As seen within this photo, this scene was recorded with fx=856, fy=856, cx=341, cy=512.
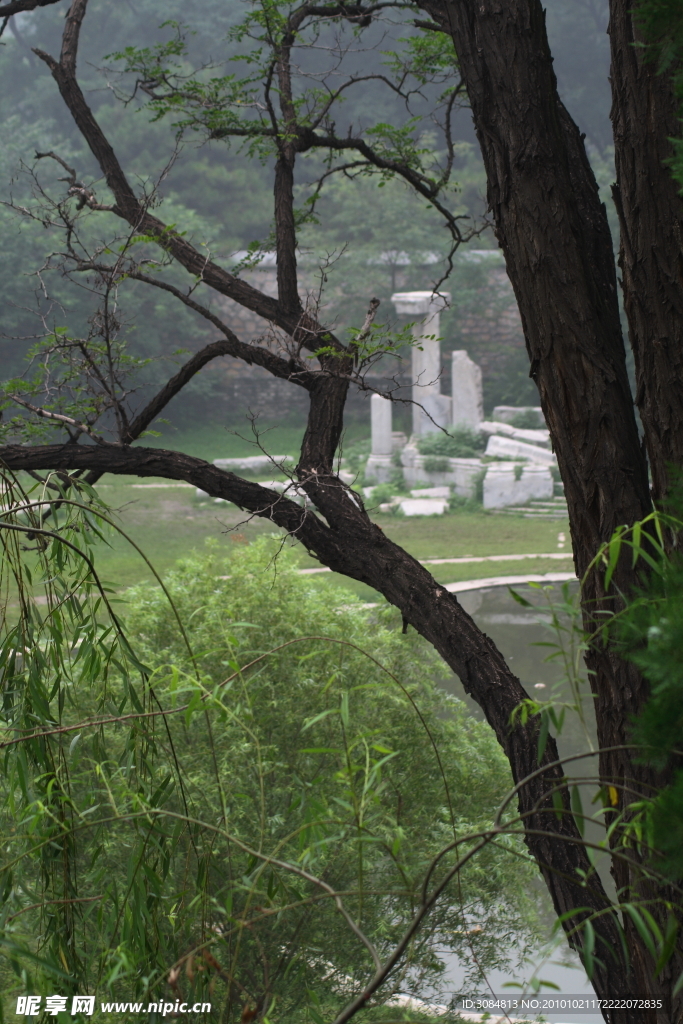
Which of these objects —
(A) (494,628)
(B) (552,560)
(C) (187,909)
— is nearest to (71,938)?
(C) (187,909)

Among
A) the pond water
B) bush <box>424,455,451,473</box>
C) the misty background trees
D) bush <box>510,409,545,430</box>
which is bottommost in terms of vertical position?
the pond water

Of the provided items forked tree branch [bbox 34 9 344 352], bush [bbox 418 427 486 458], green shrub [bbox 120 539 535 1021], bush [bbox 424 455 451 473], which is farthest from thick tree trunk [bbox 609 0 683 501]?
bush [bbox 418 427 486 458]

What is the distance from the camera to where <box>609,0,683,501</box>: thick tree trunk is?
4.92 feet

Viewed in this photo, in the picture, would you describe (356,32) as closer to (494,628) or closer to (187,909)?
(187,909)

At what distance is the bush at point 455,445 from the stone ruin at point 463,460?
6.0 inches

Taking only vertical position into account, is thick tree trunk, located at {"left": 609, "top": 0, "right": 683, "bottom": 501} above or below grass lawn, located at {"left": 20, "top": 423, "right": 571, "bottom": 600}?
above

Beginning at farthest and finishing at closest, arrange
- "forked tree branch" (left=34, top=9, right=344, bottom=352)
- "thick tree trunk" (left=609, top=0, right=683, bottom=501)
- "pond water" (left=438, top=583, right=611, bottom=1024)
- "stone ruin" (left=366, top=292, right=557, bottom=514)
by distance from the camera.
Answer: "stone ruin" (left=366, top=292, right=557, bottom=514) < "pond water" (left=438, top=583, right=611, bottom=1024) < "forked tree branch" (left=34, top=9, right=344, bottom=352) < "thick tree trunk" (left=609, top=0, right=683, bottom=501)

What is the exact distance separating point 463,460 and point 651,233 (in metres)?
12.1

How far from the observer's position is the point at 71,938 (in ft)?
4.22

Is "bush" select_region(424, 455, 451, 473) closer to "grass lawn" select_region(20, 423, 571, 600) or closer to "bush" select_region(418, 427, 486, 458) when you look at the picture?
"bush" select_region(418, 427, 486, 458)

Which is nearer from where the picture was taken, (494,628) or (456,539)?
(494,628)

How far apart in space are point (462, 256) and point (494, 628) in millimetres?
11844

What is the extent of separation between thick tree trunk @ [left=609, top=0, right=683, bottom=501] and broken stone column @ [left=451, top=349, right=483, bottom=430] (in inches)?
535

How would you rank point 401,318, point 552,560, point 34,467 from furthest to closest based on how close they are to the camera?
point 401,318 < point 552,560 < point 34,467
